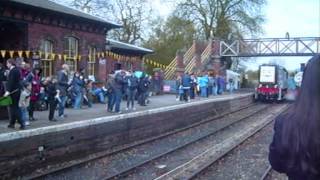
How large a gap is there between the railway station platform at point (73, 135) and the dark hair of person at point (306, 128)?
7840 mm

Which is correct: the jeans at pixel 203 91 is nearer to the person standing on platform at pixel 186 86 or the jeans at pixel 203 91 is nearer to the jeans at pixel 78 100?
the person standing on platform at pixel 186 86

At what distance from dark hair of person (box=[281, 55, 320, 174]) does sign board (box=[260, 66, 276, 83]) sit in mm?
41558

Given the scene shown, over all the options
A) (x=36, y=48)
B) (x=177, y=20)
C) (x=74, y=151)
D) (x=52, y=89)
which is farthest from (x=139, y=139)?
(x=177, y=20)

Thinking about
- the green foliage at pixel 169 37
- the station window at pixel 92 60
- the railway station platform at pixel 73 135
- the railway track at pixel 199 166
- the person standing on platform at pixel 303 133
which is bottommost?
the railway track at pixel 199 166

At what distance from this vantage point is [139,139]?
16.8 metres

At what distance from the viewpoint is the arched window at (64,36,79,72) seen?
1067 inches

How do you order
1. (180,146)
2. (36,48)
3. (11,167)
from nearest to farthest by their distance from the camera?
1. (11,167)
2. (180,146)
3. (36,48)

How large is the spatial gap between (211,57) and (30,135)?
1737 inches

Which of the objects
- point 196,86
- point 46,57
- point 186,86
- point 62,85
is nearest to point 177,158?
point 62,85

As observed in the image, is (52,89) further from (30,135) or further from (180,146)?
(30,135)

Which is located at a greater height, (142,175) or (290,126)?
(290,126)

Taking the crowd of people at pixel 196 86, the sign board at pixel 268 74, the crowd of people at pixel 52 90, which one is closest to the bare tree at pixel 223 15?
the crowd of people at pixel 196 86

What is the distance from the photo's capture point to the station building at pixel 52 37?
894 inches

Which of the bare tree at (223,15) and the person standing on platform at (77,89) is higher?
the bare tree at (223,15)
